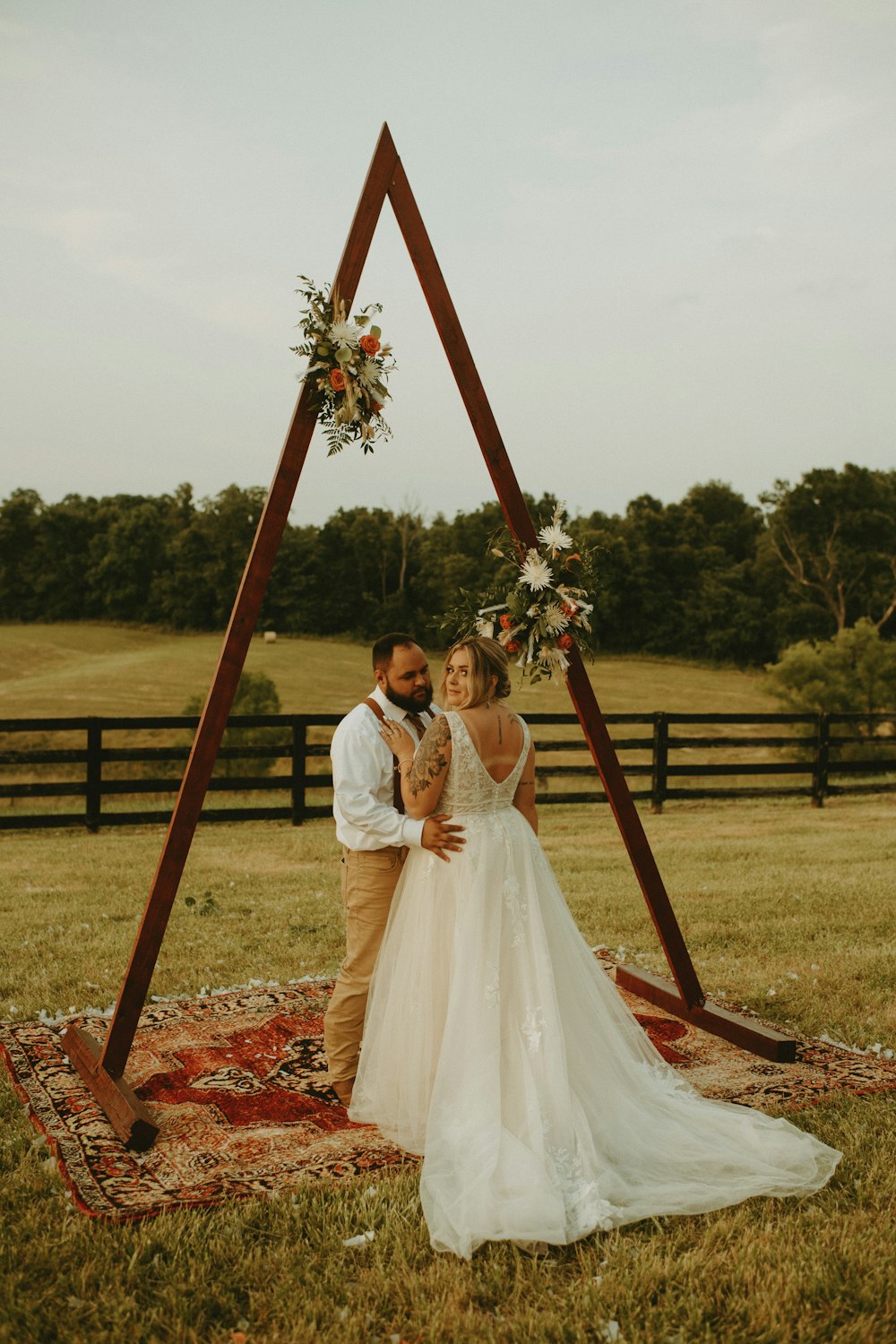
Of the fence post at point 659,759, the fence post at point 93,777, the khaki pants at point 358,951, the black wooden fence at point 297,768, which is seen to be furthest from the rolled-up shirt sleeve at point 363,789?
the fence post at point 659,759

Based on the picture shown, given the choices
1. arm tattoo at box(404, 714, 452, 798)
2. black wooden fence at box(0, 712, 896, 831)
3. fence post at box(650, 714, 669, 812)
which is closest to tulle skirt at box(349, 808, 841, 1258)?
arm tattoo at box(404, 714, 452, 798)

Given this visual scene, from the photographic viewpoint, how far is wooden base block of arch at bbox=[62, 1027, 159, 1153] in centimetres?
419

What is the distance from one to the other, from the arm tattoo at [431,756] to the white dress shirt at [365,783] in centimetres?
21

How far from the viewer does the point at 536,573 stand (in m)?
5.04

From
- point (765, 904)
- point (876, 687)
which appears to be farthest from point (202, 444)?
point (876, 687)

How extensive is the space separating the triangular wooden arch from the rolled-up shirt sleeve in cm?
59

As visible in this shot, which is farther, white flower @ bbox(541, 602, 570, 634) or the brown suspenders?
white flower @ bbox(541, 602, 570, 634)

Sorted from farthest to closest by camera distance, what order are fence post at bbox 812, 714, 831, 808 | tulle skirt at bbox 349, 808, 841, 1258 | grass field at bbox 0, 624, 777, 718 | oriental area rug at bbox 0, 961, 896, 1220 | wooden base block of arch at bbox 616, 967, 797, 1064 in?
grass field at bbox 0, 624, 777, 718
fence post at bbox 812, 714, 831, 808
wooden base block of arch at bbox 616, 967, 797, 1064
oriental area rug at bbox 0, 961, 896, 1220
tulle skirt at bbox 349, 808, 841, 1258

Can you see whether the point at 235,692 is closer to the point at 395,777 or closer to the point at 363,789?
the point at 363,789

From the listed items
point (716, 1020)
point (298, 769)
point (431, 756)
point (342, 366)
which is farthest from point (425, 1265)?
point (298, 769)

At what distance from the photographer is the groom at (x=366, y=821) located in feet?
15.4

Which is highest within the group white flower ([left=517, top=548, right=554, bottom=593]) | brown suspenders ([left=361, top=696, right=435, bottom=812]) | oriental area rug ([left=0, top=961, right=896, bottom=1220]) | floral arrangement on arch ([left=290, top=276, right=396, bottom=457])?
floral arrangement on arch ([left=290, top=276, right=396, bottom=457])

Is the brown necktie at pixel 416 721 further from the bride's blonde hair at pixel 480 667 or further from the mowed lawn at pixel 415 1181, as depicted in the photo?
the mowed lawn at pixel 415 1181

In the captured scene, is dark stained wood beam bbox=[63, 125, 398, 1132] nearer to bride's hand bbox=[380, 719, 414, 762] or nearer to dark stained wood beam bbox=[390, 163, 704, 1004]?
dark stained wood beam bbox=[390, 163, 704, 1004]
